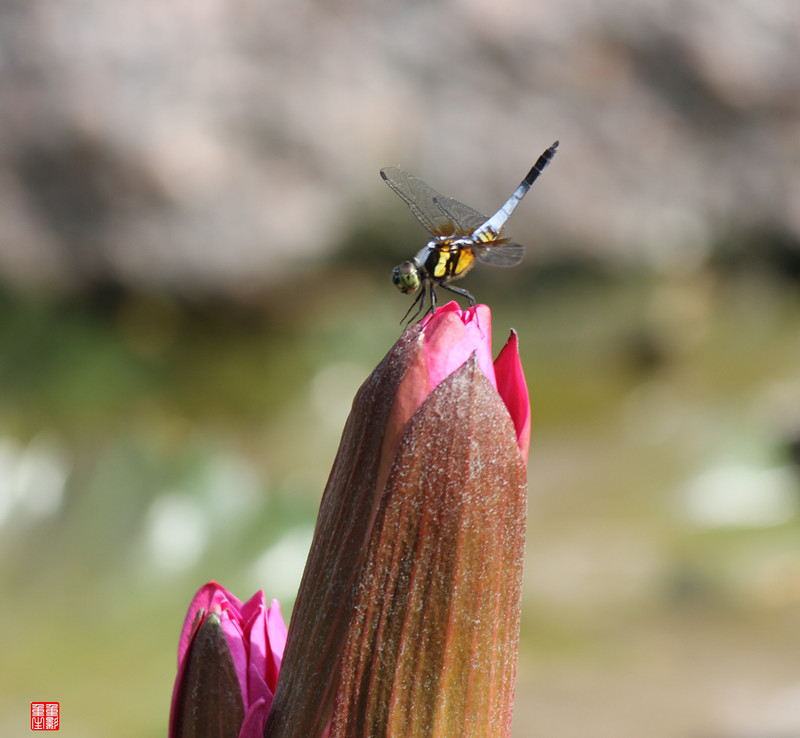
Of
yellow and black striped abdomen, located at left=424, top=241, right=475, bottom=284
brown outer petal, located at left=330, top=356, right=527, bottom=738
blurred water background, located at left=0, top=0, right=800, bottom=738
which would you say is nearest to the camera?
brown outer petal, located at left=330, top=356, right=527, bottom=738

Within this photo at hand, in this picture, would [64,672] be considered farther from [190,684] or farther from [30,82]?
[30,82]

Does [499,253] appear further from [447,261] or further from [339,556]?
[339,556]

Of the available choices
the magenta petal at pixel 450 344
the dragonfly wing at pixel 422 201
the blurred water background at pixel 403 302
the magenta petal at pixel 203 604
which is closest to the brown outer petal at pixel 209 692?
the magenta petal at pixel 203 604

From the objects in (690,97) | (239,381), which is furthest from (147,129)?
(690,97)

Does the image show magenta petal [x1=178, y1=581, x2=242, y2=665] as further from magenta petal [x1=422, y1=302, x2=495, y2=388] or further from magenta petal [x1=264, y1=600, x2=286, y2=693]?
magenta petal [x1=422, y1=302, x2=495, y2=388]

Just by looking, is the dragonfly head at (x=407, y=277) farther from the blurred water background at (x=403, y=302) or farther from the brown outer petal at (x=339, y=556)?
the blurred water background at (x=403, y=302)

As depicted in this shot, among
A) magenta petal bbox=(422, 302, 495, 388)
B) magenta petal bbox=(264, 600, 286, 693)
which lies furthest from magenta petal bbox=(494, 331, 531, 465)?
magenta petal bbox=(264, 600, 286, 693)
